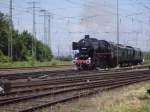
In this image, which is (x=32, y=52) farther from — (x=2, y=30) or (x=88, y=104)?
(x=88, y=104)

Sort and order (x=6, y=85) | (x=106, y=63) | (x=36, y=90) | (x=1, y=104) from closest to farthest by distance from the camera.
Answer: (x=1, y=104) → (x=6, y=85) → (x=36, y=90) → (x=106, y=63)

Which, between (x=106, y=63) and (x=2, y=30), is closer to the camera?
(x=106, y=63)

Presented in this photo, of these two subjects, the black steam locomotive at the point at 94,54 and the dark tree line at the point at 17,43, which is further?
the dark tree line at the point at 17,43

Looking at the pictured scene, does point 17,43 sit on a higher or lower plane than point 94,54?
higher

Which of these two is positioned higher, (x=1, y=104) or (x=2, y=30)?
(x=2, y=30)

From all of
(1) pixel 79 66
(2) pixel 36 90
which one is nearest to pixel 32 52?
(1) pixel 79 66

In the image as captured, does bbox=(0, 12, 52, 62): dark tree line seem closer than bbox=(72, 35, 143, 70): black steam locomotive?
No

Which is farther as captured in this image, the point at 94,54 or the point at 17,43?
the point at 17,43

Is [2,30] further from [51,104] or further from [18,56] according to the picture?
[51,104]

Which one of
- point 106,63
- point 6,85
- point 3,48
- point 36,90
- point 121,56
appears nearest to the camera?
point 6,85

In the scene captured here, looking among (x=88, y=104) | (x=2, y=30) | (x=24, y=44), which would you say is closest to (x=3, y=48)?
(x=2, y=30)

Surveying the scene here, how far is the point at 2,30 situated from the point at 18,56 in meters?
5.57

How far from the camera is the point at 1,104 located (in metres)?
14.6

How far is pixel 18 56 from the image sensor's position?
8050 centimetres
